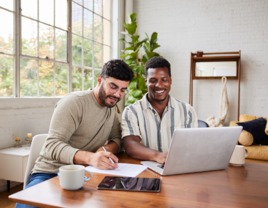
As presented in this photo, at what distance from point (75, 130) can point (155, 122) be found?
0.56m

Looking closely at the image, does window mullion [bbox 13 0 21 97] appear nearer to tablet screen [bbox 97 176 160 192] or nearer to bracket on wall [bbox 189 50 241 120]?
tablet screen [bbox 97 176 160 192]

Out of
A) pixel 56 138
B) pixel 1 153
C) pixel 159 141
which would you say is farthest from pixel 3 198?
pixel 159 141

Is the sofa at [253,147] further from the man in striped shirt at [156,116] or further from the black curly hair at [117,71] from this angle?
the black curly hair at [117,71]

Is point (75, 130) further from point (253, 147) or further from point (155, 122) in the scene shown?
point (253, 147)

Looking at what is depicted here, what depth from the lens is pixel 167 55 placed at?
194 inches

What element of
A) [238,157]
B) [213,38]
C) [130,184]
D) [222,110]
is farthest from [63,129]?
[213,38]

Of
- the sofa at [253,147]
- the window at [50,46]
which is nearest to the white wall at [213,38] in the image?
the sofa at [253,147]

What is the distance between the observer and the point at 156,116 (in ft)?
5.58

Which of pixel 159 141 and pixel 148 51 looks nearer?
pixel 159 141

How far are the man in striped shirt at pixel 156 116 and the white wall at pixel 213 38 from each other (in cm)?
310

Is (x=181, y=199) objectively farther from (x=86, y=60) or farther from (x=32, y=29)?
(x=86, y=60)

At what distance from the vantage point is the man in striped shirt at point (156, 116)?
→ 1594 millimetres

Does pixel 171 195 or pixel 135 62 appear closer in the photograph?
pixel 171 195

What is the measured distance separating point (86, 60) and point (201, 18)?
7.88ft
